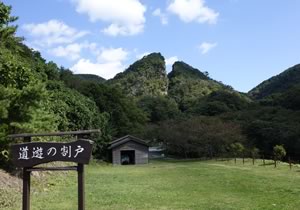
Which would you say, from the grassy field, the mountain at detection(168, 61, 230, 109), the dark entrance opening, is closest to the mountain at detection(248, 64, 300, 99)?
the mountain at detection(168, 61, 230, 109)

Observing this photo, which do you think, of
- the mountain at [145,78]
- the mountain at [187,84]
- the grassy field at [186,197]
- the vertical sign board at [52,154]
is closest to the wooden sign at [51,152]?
the vertical sign board at [52,154]

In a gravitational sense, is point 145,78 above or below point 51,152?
above

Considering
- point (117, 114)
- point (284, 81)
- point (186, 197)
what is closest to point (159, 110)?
point (117, 114)

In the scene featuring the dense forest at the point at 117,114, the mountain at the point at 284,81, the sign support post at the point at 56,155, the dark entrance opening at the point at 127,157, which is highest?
the mountain at the point at 284,81

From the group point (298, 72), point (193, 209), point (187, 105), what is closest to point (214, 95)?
point (187, 105)

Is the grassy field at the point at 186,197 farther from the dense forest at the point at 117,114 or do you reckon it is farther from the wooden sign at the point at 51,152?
the dense forest at the point at 117,114

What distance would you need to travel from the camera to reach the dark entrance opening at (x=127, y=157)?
46.1m

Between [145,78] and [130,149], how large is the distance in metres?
56.1

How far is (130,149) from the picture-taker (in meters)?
45.8

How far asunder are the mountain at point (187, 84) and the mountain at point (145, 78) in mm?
3638

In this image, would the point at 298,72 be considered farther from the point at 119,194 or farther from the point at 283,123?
the point at 119,194

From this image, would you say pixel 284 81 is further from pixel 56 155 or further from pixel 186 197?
pixel 56 155

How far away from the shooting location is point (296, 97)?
199 feet

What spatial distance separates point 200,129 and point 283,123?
11.3 m
